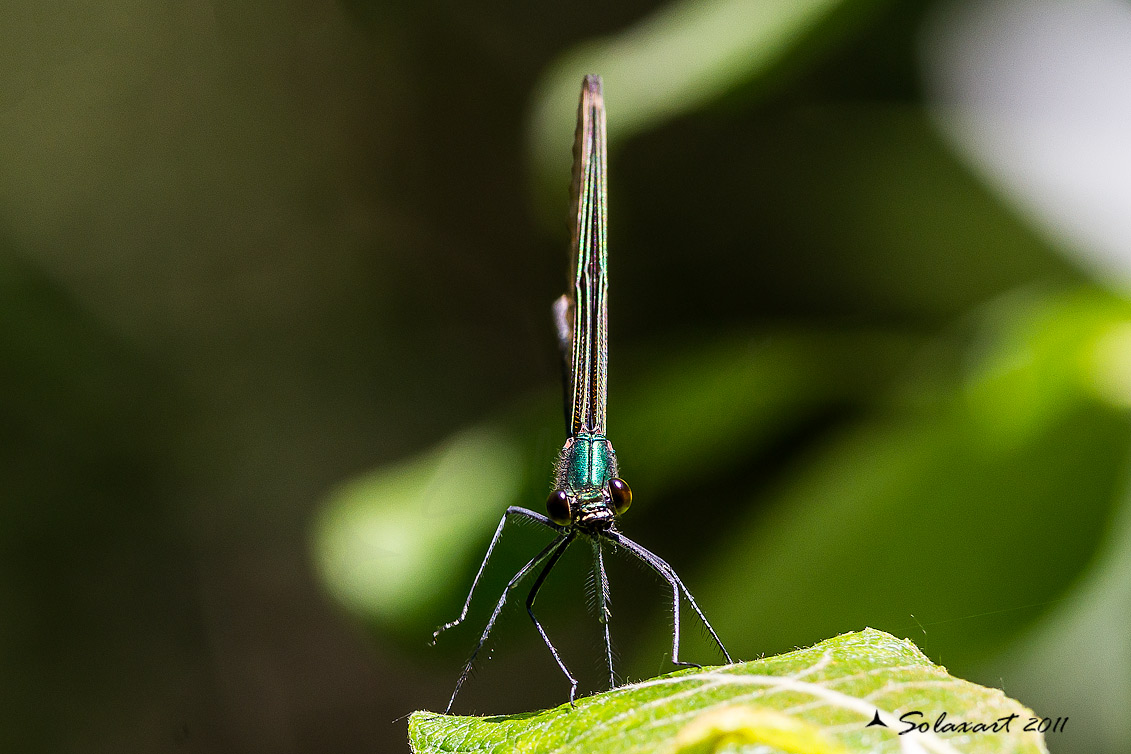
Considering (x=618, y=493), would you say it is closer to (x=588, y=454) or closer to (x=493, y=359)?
(x=588, y=454)

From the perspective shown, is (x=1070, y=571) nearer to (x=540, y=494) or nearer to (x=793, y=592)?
(x=793, y=592)

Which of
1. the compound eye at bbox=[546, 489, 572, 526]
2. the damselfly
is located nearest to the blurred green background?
the damselfly

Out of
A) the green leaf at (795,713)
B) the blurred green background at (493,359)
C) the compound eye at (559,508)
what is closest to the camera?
the green leaf at (795,713)

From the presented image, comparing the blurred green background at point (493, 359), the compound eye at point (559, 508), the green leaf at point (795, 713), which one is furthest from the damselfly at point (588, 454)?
the green leaf at point (795, 713)

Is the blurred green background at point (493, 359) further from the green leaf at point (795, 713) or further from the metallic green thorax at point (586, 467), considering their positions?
the green leaf at point (795, 713)

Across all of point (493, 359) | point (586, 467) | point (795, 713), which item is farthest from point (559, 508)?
point (493, 359)

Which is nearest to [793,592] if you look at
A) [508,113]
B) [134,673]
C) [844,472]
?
[844,472]

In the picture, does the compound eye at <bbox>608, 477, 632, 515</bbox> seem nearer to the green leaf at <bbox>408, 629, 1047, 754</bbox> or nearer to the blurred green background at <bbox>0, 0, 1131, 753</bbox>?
the blurred green background at <bbox>0, 0, 1131, 753</bbox>

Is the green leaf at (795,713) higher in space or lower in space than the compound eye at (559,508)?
lower
